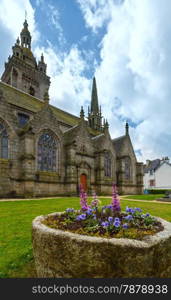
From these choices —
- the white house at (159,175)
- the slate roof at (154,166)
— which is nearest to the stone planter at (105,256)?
the white house at (159,175)

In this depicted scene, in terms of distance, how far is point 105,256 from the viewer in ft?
6.51

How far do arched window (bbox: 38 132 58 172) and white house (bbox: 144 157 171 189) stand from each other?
33.2 m

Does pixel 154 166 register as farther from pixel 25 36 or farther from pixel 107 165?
pixel 25 36

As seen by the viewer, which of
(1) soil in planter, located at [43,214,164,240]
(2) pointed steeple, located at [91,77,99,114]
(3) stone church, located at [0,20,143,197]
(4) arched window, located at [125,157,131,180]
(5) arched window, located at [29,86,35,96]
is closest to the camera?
(1) soil in planter, located at [43,214,164,240]

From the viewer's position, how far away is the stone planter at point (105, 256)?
196 centimetres

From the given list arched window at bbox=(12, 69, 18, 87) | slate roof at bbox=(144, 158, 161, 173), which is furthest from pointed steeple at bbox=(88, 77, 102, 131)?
arched window at bbox=(12, 69, 18, 87)

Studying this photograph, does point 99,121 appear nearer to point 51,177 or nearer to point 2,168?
point 51,177

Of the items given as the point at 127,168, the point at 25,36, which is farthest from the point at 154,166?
the point at 25,36

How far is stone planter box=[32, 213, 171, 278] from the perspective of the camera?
196 centimetres

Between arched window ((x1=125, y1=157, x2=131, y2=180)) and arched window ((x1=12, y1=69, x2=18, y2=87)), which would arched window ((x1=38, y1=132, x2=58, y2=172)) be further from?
arched window ((x1=12, y1=69, x2=18, y2=87))

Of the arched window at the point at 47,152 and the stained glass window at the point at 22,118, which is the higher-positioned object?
the stained glass window at the point at 22,118

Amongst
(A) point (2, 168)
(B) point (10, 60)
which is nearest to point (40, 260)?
(A) point (2, 168)

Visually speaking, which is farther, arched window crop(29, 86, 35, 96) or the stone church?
arched window crop(29, 86, 35, 96)

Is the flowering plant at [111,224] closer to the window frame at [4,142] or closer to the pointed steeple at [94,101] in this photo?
the window frame at [4,142]
